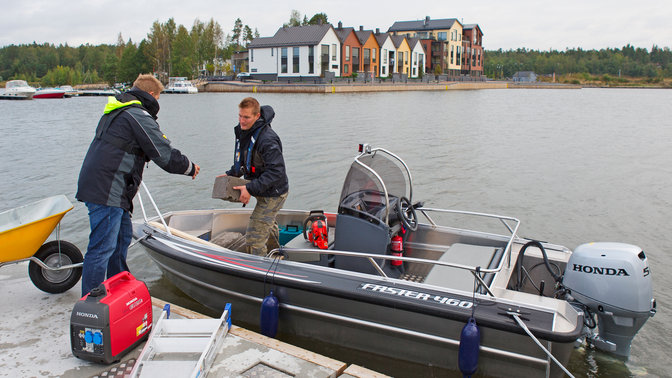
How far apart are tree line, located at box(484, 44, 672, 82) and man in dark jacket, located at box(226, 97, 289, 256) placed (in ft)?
426

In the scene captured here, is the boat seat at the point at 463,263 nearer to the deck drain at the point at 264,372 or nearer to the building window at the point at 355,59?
the deck drain at the point at 264,372

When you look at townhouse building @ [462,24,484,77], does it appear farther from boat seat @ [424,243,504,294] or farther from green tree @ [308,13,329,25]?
boat seat @ [424,243,504,294]

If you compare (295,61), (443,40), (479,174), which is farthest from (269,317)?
(443,40)

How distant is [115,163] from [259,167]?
1.30 metres

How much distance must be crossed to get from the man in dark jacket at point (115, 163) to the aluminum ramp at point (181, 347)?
2.29 ft

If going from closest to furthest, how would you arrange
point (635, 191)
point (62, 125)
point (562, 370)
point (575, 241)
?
point (562, 370), point (575, 241), point (635, 191), point (62, 125)

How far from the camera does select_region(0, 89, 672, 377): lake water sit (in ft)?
24.5

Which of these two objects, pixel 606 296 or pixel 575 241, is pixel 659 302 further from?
pixel 606 296

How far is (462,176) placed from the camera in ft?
43.1

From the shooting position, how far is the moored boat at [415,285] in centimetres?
352

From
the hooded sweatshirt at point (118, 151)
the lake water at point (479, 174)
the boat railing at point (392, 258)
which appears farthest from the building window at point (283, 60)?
the hooded sweatshirt at point (118, 151)

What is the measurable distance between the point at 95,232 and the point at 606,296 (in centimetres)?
385

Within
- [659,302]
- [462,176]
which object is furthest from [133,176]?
[462,176]

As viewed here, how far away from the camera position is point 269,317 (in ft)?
13.6
